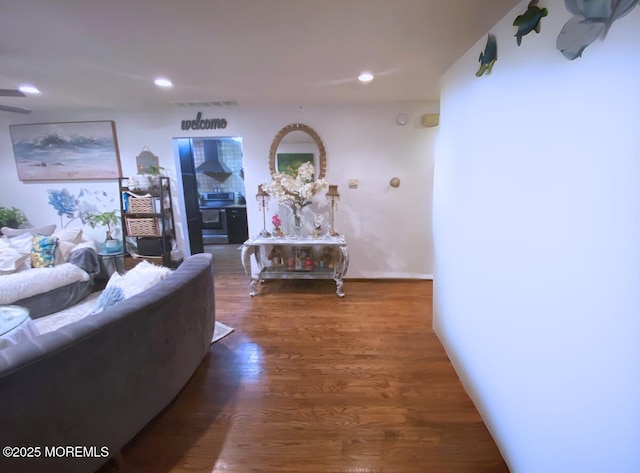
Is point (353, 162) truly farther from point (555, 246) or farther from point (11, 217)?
point (11, 217)

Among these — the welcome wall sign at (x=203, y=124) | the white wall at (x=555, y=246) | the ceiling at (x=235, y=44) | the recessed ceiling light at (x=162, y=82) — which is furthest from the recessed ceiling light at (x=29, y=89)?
the white wall at (x=555, y=246)

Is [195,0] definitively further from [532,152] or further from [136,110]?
[136,110]

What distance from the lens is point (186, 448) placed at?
152 centimetres

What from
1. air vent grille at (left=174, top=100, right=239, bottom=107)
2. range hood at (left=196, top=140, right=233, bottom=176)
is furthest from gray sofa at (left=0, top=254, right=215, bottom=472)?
range hood at (left=196, top=140, right=233, bottom=176)

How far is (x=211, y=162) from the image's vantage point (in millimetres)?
Answer: 6738

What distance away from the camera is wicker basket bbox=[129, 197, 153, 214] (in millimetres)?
3688

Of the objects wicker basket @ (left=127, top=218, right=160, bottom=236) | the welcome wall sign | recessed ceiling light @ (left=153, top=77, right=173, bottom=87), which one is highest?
recessed ceiling light @ (left=153, top=77, right=173, bottom=87)

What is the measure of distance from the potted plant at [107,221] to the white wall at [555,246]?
4.41 meters

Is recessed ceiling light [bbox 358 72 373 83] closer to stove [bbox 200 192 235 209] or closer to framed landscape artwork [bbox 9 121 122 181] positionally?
framed landscape artwork [bbox 9 121 122 181]

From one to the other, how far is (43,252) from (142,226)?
3.35 ft

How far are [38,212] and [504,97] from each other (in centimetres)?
587

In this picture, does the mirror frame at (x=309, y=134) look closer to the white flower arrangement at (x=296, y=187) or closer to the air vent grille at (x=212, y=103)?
the white flower arrangement at (x=296, y=187)

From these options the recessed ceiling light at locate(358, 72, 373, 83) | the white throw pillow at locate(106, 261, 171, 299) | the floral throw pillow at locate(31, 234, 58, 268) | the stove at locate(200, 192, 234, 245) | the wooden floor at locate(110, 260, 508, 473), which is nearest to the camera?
the wooden floor at locate(110, 260, 508, 473)

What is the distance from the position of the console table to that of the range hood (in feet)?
12.2
